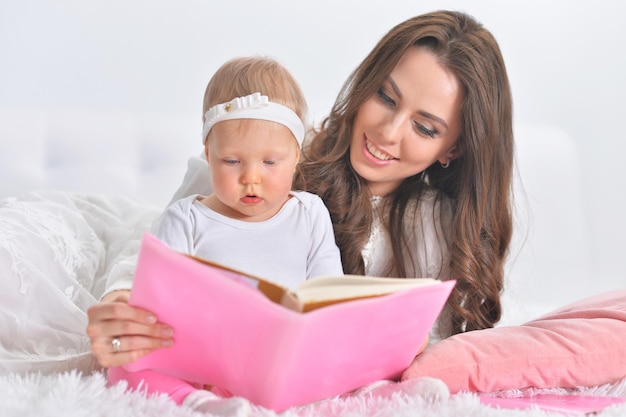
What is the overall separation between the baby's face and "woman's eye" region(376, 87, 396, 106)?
58 cm

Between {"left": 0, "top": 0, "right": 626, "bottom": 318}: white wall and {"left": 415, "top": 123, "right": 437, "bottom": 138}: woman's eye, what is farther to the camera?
{"left": 0, "top": 0, "right": 626, "bottom": 318}: white wall

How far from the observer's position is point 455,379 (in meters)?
1.71

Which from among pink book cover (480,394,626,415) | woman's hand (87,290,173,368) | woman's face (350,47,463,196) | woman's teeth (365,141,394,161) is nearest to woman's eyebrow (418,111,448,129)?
woman's face (350,47,463,196)

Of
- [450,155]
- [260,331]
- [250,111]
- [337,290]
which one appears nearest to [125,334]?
[260,331]

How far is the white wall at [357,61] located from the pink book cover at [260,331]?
194 centimetres

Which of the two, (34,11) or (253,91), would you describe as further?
(34,11)

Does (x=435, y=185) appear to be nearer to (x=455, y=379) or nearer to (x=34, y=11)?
(x=455, y=379)

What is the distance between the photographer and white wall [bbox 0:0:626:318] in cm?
350

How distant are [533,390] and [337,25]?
2350mm

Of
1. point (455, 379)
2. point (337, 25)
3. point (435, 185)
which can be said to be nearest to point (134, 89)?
point (337, 25)

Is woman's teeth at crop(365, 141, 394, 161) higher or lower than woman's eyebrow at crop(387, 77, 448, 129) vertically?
lower

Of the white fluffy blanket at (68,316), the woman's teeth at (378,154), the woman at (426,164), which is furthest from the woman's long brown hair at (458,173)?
the white fluffy blanket at (68,316)

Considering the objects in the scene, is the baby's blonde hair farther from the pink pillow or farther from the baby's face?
the pink pillow

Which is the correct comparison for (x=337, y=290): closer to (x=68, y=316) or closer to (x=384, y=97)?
(x=68, y=316)
